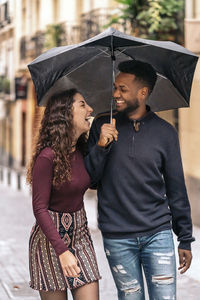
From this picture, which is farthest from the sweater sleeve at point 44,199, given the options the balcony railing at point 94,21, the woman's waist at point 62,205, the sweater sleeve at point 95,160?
the balcony railing at point 94,21

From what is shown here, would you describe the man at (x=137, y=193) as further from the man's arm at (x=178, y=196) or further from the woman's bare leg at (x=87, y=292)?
the woman's bare leg at (x=87, y=292)

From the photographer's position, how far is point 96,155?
386cm

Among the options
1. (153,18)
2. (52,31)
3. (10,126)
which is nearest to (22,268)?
(153,18)

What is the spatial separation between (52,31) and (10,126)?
42.1ft

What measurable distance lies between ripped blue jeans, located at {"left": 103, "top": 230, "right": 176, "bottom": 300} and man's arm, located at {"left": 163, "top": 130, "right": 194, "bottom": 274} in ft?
0.38

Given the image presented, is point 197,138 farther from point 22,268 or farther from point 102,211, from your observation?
point 102,211

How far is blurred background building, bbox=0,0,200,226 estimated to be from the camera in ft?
40.6

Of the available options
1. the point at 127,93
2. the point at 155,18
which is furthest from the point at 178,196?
the point at 155,18

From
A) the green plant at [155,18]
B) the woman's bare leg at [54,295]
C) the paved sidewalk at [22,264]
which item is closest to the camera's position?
the woman's bare leg at [54,295]

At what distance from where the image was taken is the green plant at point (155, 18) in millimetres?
12648

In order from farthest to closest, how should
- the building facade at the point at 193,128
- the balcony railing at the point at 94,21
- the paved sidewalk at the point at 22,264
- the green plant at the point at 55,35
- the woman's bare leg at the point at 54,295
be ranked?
the green plant at the point at 55,35 → the balcony railing at the point at 94,21 → the building facade at the point at 193,128 → the paved sidewalk at the point at 22,264 → the woman's bare leg at the point at 54,295

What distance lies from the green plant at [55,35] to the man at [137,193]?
61.6ft

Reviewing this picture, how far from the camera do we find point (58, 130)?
153 inches

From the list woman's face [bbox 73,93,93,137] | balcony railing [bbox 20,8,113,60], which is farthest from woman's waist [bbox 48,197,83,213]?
balcony railing [bbox 20,8,113,60]
